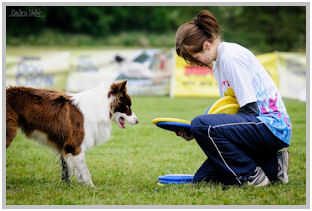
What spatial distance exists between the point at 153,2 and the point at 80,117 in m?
1.58

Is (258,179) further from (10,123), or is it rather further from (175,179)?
(10,123)

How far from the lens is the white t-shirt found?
3.64m

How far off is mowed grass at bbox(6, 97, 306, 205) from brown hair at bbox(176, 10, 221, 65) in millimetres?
1492

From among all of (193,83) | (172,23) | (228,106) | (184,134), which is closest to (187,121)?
(184,134)

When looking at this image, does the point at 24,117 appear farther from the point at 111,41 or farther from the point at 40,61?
the point at 111,41

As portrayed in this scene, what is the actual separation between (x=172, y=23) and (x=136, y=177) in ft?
86.1

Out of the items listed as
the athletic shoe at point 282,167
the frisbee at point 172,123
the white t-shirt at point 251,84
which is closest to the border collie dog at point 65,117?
the frisbee at point 172,123

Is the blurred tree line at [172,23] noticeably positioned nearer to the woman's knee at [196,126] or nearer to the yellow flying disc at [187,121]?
the yellow flying disc at [187,121]

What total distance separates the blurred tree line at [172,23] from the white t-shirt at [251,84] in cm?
1865

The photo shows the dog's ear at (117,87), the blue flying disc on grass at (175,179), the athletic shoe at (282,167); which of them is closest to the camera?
the athletic shoe at (282,167)

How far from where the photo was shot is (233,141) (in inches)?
152

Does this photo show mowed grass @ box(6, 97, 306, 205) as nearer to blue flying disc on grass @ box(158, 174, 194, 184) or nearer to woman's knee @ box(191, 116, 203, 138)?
blue flying disc on grass @ box(158, 174, 194, 184)

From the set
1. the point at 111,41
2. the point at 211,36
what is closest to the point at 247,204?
the point at 211,36

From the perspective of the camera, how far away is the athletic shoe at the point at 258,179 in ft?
13.0
